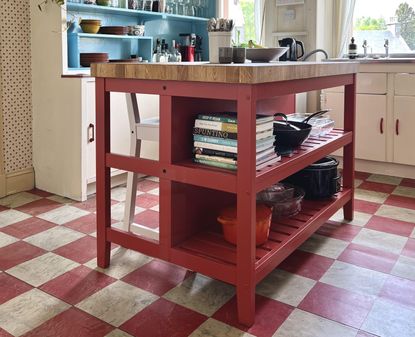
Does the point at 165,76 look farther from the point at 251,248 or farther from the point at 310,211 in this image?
the point at 310,211

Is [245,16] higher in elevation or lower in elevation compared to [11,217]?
higher

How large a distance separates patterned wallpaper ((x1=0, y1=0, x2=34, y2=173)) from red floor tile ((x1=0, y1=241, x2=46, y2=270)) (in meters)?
1.03

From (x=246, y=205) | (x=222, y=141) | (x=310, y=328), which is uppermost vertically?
(x=222, y=141)

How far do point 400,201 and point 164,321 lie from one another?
2.11m

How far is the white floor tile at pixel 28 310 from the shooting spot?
64.8 inches

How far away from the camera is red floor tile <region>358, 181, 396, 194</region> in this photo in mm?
3438

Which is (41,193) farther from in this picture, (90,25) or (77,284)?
(77,284)

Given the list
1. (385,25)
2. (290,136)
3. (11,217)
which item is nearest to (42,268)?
(11,217)

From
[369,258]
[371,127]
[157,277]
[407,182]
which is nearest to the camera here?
[157,277]

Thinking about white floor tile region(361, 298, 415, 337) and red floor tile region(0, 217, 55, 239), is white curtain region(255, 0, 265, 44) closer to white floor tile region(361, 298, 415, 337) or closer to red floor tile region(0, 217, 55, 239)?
red floor tile region(0, 217, 55, 239)

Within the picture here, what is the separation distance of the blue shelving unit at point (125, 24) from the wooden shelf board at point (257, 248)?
6.44 feet

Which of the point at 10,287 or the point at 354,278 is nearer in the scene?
the point at 10,287

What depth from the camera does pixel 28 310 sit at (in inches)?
69.0

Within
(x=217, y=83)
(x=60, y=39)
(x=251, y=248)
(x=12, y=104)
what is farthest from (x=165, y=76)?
(x=12, y=104)
